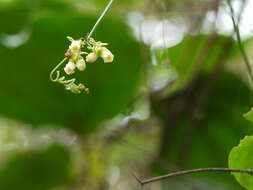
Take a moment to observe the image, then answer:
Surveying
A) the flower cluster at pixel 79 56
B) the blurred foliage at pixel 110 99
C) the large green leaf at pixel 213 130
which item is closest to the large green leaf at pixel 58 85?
the blurred foliage at pixel 110 99

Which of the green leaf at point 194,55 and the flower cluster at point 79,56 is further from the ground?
the flower cluster at point 79,56

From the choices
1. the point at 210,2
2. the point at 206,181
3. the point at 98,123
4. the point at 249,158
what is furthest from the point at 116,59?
the point at 249,158

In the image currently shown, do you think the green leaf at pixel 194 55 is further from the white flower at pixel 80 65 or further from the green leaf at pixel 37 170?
the white flower at pixel 80 65

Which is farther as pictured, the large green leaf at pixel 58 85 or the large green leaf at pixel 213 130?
the large green leaf at pixel 213 130

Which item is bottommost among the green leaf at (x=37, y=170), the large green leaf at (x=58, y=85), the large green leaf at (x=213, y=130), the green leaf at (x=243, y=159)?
the large green leaf at (x=213, y=130)

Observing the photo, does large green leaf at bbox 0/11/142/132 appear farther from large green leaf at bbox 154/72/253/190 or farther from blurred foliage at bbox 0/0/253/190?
large green leaf at bbox 154/72/253/190

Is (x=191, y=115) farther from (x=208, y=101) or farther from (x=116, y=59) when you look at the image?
(x=116, y=59)

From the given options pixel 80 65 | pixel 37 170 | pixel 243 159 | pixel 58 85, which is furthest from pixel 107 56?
pixel 37 170
